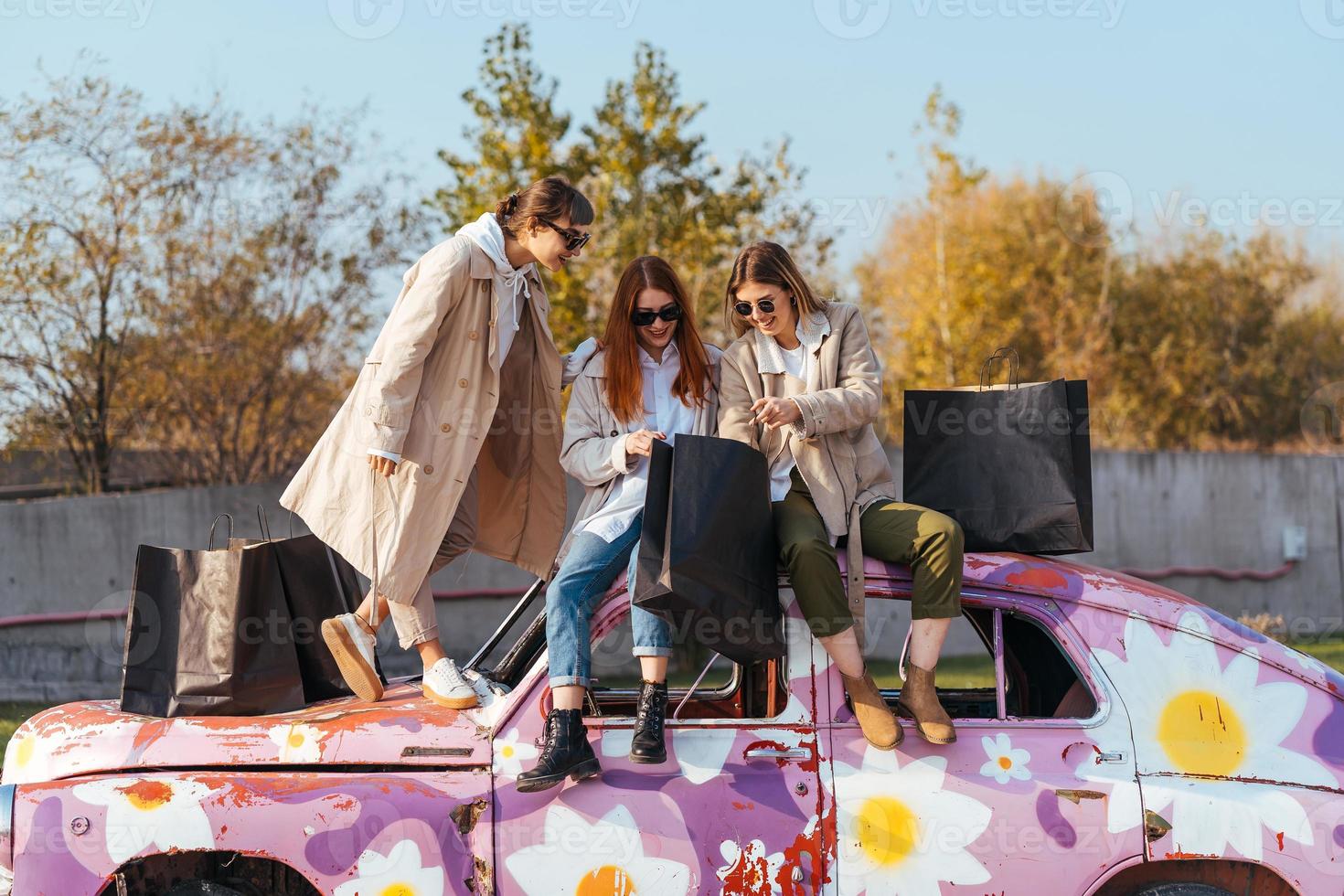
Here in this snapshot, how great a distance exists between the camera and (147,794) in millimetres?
3506

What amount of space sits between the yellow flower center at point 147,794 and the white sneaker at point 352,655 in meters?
0.68

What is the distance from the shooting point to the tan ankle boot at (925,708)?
11.4 ft

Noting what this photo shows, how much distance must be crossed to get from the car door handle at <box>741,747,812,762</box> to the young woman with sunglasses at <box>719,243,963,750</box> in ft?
0.63

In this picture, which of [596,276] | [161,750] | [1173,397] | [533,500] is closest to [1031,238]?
[1173,397]

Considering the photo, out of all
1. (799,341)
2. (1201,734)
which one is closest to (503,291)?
(799,341)

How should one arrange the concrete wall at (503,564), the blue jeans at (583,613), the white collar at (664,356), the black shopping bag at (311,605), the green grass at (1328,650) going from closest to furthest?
1. the blue jeans at (583,613)
2. the black shopping bag at (311,605)
3. the white collar at (664,356)
4. the concrete wall at (503,564)
5. the green grass at (1328,650)

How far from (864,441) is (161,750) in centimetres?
247

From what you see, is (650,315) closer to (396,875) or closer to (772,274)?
(772,274)

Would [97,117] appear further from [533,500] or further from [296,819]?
[296,819]

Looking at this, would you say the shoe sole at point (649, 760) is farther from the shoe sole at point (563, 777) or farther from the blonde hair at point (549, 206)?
the blonde hair at point (549, 206)

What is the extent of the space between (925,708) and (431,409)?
212cm

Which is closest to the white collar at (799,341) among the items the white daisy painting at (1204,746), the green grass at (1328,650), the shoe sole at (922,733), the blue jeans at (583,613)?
the blue jeans at (583,613)

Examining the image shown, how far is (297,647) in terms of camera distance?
4.18 m

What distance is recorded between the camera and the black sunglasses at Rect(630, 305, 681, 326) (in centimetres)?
435
